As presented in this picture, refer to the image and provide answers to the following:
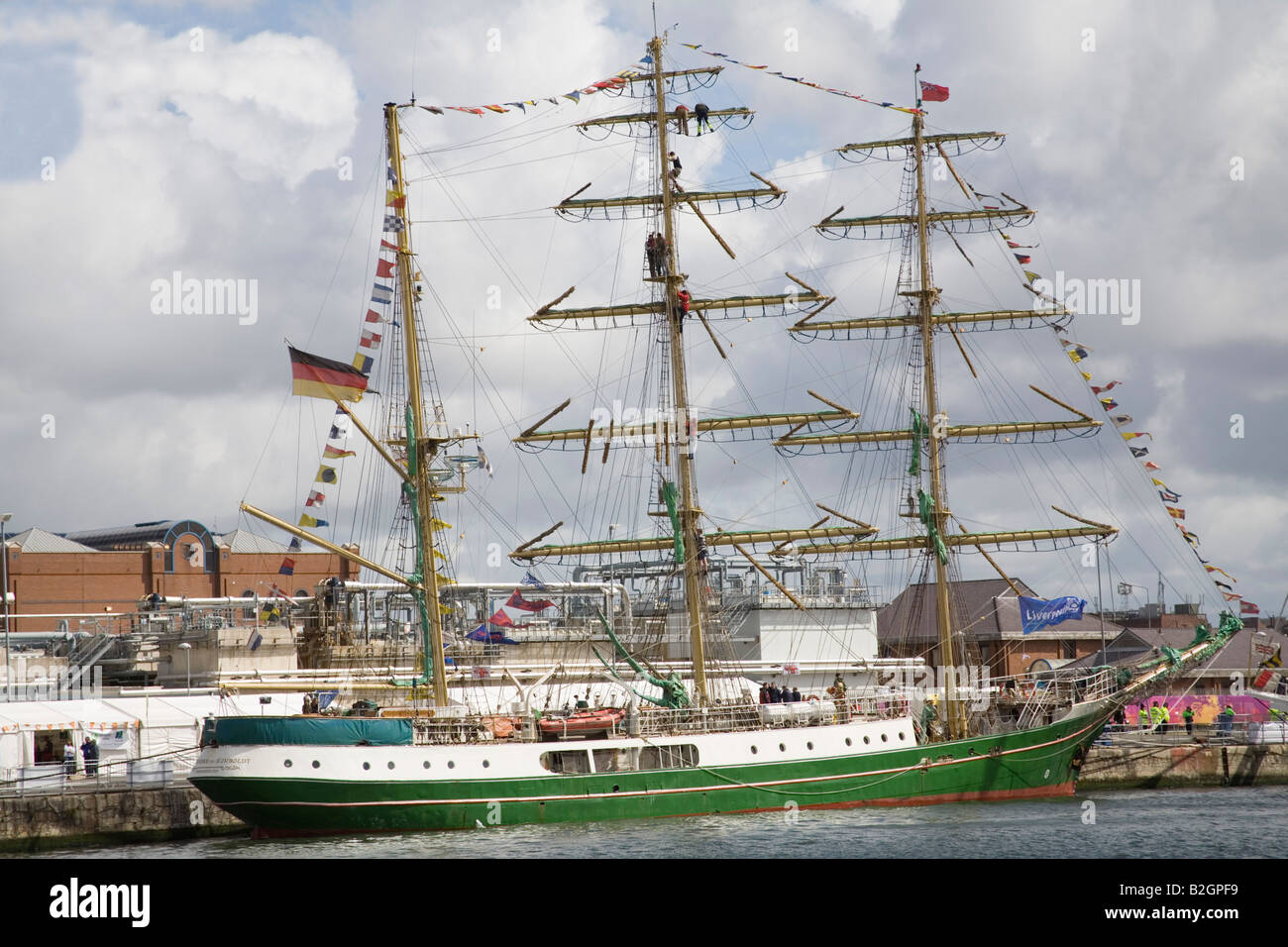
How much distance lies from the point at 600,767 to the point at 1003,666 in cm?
4147

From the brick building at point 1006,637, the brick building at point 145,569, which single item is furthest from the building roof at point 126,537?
the brick building at point 1006,637

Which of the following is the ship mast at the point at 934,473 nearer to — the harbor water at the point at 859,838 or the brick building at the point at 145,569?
the harbor water at the point at 859,838

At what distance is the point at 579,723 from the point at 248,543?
51950mm

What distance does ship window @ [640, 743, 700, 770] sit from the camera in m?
41.8

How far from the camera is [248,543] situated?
3482 inches

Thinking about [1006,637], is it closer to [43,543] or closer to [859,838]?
[859,838]

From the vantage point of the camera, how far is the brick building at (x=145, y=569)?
76.9 m

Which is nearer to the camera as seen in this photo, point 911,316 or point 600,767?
point 600,767

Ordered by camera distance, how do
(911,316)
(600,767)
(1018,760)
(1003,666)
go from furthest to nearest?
(1003,666)
(911,316)
(1018,760)
(600,767)

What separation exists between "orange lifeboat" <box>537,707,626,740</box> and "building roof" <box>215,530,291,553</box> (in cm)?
4949

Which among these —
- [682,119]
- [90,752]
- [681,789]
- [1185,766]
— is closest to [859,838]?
[681,789]

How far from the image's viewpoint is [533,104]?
42938mm
